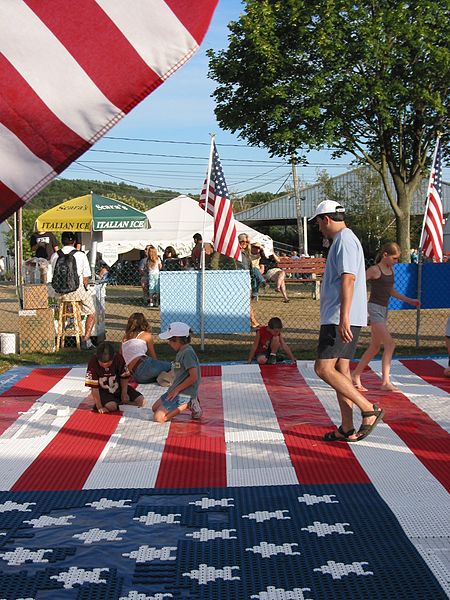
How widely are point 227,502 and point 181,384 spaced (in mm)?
2236

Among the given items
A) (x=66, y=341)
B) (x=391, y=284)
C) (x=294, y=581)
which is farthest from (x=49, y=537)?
(x=66, y=341)

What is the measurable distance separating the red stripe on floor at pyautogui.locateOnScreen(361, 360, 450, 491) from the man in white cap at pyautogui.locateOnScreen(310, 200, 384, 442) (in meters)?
0.43

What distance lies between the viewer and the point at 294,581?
3936mm

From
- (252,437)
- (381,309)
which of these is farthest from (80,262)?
(252,437)

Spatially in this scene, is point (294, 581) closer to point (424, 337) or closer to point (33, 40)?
point (33, 40)

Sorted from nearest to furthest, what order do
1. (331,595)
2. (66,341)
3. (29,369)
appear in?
(331,595) < (29,369) < (66,341)

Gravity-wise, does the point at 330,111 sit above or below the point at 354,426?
above

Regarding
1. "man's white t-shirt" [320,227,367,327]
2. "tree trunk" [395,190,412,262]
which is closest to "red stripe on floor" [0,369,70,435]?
"man's white t-shirt" [320,227,367,327]

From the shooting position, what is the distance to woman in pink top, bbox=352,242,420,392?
8.41 m

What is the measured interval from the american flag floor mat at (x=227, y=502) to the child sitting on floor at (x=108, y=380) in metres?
0.20

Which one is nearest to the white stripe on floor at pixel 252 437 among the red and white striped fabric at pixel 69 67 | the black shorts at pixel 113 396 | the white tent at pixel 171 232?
the black shorts at pixel 113 396

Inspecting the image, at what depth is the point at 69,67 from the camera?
1812 mm

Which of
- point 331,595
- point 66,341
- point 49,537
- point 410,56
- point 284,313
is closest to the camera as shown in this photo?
point 331,595

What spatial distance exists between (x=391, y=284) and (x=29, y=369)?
15.9 ft
